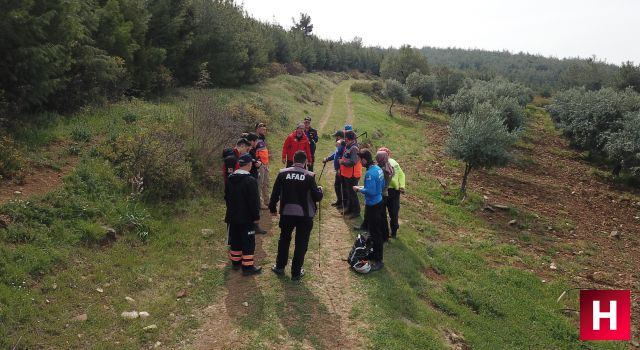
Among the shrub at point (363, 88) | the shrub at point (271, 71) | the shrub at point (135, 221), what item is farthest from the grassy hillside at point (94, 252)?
the shrub at point (363, 88)

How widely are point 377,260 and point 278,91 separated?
30.3 m

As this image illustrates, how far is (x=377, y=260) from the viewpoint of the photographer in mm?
9102

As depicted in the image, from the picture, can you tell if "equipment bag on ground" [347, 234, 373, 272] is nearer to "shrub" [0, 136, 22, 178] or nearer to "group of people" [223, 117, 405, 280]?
"group of people" [223, 117, 405, 280]

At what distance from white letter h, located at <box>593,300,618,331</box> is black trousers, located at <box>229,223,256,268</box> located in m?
7.72

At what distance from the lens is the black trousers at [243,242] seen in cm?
776

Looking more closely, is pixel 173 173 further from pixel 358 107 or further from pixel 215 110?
pixel 358 107

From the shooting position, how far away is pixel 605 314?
9984mm

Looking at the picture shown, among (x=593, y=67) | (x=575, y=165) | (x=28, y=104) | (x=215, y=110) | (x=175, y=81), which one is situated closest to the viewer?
(x=28, y=104)

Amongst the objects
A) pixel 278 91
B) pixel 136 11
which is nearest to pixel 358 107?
pixel 278 91

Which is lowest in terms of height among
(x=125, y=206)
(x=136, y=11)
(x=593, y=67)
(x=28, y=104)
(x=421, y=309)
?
(x=421, y=309)

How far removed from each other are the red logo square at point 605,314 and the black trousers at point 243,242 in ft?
23.5

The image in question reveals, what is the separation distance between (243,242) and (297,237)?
1039mm

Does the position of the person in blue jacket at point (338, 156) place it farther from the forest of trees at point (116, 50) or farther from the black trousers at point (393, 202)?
the forest of trees at point (116, 50)

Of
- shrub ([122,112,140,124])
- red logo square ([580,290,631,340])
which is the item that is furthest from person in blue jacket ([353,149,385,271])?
shrub ([122,112,140,124])
